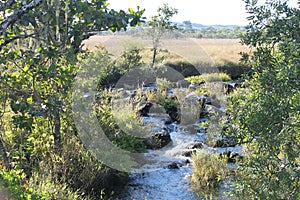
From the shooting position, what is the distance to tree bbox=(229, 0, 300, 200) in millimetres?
2123

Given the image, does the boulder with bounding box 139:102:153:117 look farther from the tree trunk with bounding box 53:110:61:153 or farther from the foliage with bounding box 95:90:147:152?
the tree trunk with bounding box 53:110:61:153

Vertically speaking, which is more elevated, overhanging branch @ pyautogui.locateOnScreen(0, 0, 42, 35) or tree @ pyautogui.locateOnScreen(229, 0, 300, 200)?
overhanging branch @ pyautogui.locateOnScreen(0, 0, 42, 35)

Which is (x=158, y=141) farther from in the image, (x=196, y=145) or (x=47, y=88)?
(x=47, y=88)

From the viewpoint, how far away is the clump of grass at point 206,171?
4.61 meters

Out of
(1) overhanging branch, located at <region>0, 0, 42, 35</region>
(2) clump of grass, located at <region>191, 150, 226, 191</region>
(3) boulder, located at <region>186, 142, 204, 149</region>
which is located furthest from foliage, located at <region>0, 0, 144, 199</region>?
(3) boulder, located at <region>186, 142, 204, 149</region>

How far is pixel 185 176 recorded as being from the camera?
5.07 metres

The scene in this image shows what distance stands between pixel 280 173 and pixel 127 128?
130 inches

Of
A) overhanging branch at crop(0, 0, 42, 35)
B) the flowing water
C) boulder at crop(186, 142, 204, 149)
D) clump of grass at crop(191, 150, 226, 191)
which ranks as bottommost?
the flowing water

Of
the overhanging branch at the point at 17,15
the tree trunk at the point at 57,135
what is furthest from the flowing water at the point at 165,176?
the overhanging branch at the point at 17,15

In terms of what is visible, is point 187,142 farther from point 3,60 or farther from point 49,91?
point 3,60

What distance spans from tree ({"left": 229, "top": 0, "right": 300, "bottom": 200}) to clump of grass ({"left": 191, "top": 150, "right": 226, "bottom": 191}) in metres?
2.06

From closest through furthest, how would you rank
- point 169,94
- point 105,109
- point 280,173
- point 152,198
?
1. point 280,173
2. point 152,198
3. point 105,109
4. point 169,94

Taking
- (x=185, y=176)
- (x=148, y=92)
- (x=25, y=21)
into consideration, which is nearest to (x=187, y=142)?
(x=185, y=176)

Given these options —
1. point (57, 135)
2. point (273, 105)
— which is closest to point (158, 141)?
point (57, 135)
